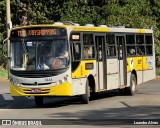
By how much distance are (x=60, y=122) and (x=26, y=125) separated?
3.29 feet

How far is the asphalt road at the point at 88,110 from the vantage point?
14953 millimetres

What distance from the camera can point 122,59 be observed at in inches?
914

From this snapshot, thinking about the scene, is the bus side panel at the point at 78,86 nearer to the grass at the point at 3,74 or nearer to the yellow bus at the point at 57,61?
the yellow bus at the point at 57,61

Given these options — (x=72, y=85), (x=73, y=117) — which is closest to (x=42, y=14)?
(x=72, y=85)

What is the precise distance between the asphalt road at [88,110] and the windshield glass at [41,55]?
144 cm

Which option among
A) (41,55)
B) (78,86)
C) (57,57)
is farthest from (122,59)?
(41,55)

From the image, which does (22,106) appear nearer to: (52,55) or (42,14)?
(52,55)

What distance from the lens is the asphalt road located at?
49.1 ft

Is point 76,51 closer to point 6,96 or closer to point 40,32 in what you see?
point 40,32

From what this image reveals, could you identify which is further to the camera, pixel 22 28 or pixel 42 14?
pixel 42 14

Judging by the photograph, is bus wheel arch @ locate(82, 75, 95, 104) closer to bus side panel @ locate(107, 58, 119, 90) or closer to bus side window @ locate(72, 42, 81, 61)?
bus side window @ locate(72, 42, 81, 61)

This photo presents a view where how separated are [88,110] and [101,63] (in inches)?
156

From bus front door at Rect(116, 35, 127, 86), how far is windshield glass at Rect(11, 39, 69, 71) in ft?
15.3

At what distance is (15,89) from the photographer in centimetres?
1900
